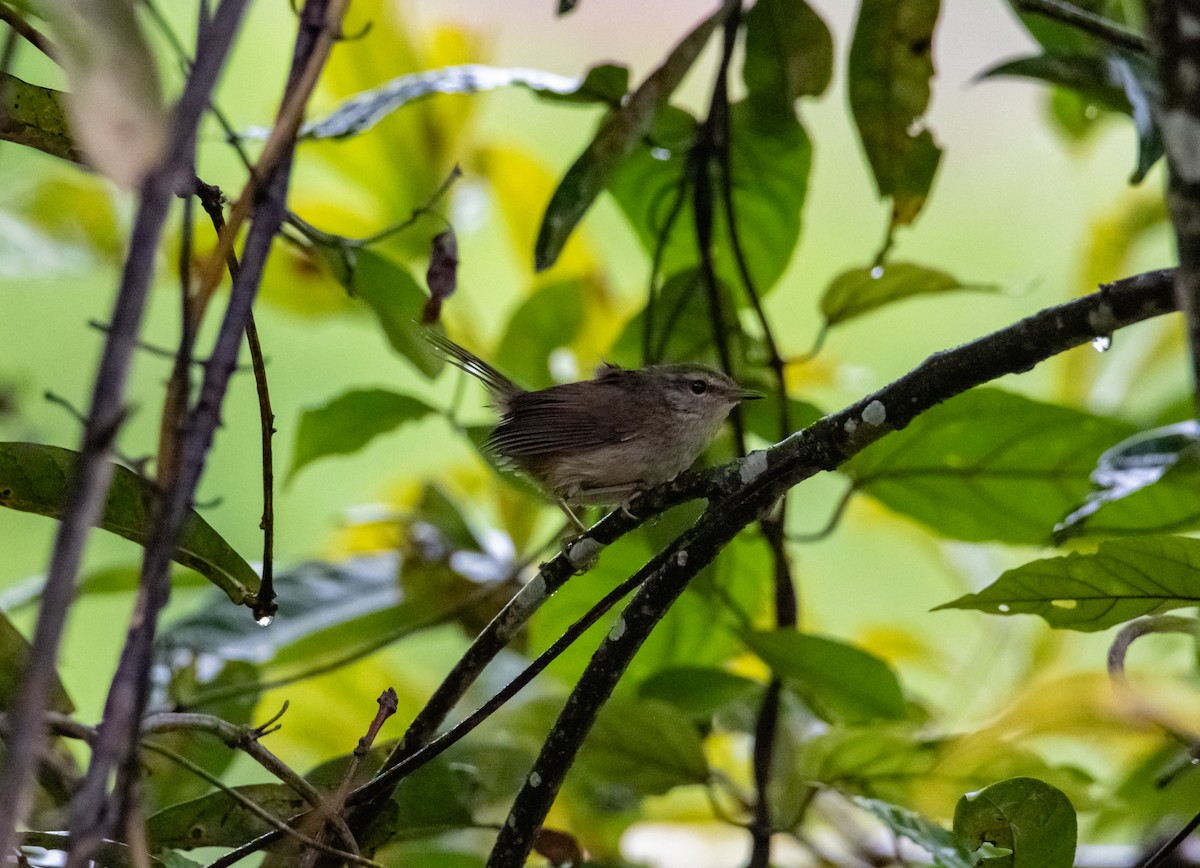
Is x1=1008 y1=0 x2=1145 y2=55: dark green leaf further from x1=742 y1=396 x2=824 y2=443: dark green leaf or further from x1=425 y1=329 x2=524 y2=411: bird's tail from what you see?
x1=425 y1=329 x2=524 y2=411: bird's tail

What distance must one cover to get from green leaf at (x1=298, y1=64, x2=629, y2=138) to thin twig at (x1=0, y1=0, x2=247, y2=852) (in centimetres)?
93

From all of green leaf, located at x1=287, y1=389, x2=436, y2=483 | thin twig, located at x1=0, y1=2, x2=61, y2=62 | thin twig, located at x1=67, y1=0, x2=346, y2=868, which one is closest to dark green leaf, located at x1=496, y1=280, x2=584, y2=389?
green leaf, located at x1=287, y1=389, x2=436, y2=483

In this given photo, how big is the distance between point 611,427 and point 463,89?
591 millimetres

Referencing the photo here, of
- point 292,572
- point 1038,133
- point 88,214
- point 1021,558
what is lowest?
point 292,572

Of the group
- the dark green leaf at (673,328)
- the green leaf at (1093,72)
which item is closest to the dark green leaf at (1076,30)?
the green leaf at (1093,72)

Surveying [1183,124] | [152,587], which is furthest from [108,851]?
[1183,124]

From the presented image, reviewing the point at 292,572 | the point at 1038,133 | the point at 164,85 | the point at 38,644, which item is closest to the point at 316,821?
the point at 38,644

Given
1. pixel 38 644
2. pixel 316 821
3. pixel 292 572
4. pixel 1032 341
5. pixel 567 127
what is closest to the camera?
pixel 38 644

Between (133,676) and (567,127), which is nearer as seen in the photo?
(133,676)

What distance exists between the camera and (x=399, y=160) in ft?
7.41

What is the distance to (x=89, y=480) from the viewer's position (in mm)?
524

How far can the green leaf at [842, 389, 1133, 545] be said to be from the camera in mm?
1446

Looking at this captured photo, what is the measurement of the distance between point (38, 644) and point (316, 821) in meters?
0.48

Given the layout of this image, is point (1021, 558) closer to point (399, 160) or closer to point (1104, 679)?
point (1104, 679)
